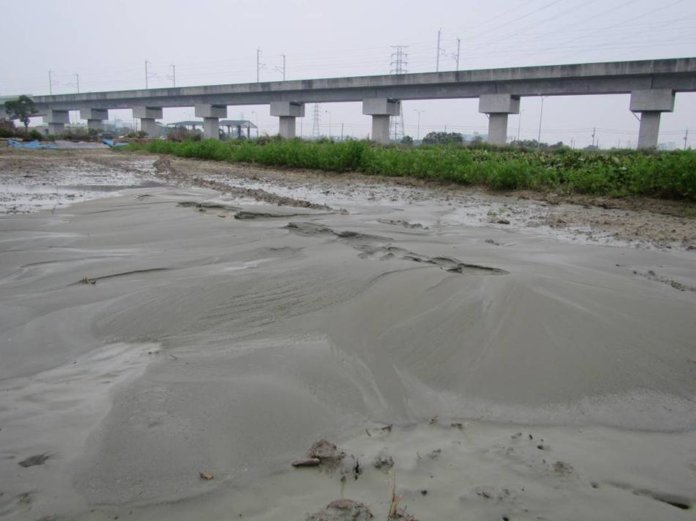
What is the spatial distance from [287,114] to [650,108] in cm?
2690

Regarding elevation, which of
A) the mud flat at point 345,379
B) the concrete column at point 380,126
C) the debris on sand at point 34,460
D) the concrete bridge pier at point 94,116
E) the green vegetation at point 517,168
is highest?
the concrete bridge pier at point 94,116

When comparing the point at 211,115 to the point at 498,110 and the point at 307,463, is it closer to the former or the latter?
the point at 498,110

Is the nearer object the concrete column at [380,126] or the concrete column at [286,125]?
the concrete column at [380,126]

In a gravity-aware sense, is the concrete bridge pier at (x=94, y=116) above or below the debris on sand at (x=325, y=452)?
above

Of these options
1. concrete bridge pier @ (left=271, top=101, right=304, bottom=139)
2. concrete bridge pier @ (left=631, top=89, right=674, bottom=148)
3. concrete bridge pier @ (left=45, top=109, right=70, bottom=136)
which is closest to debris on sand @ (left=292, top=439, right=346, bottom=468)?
concrete bridge pier @ (left=631, top=89, right=674, bottom=148)

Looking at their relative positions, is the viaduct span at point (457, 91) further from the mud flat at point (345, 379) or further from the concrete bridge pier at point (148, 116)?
the mud flat at point (345, 379)

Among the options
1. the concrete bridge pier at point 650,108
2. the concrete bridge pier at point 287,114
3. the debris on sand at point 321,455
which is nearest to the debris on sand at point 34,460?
the debris on sand at point 321,455

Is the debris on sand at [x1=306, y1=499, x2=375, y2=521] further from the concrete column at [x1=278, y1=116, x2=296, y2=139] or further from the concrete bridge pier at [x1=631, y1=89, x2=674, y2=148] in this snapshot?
the concrete column at [x1=278, y1=116, x2=296, y2=139]

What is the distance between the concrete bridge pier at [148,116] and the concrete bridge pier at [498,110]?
128ft

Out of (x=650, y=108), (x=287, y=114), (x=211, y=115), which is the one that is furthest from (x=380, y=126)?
(x=211, y=115)

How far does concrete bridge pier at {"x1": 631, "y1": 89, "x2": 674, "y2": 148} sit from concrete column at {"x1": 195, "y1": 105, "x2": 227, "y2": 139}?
35.8 meters

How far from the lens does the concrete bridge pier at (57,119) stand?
69.1 meters

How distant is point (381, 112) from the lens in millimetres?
39344

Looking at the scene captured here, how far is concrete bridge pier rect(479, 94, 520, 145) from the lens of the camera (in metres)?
33.4
